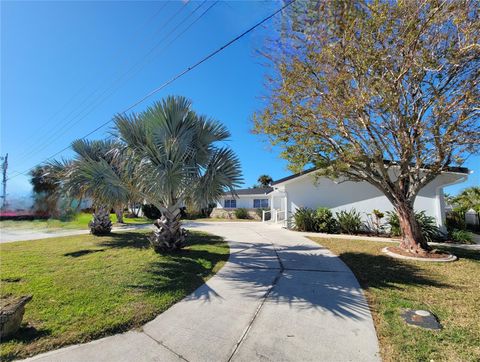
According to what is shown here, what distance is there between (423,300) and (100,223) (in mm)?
14062

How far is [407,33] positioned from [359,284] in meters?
6.15

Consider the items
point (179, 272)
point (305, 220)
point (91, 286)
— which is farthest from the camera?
point (305, 220)

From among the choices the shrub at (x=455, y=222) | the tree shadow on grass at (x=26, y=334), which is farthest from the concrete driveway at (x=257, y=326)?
the shrub at (x=455, y=222)

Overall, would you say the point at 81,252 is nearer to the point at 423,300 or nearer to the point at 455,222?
the point at 423,300

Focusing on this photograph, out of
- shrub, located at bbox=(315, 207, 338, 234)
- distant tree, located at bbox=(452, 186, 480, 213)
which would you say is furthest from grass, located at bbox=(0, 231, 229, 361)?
distant tree, located at bbox=(452, 186, 480, 213)

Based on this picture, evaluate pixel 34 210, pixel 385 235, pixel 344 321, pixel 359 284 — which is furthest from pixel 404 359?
pixel 34 210

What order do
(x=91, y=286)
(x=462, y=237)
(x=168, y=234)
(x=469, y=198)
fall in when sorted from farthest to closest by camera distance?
(x=469, y=198)
(x=462, y=237)
(x=168, y=234)
(x=91, y=286)

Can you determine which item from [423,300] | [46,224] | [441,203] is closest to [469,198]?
[441,203]

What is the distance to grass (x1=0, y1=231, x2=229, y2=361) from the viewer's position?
351cm

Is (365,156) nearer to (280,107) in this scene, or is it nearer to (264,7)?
(280,107)

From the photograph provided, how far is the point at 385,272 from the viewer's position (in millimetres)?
6484

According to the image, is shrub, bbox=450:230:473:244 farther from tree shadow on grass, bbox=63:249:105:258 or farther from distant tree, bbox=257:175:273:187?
distant tree, bbox=257:175:273:187

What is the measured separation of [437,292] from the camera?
5.10 m

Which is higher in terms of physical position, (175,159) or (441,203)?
(175,159)
